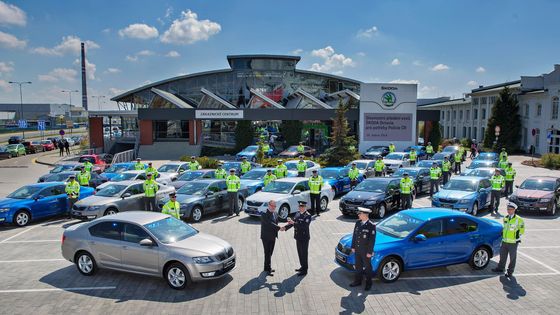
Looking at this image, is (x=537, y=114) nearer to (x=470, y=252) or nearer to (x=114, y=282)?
(x=470, y=252)

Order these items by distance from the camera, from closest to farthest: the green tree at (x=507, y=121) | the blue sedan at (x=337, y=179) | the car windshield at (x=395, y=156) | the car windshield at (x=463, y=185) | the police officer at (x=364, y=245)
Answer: the police officer at (x=364, y=245) → the car windshield at (x=463, y=185) → the blue sedan at (x=337, y=179) → the car windshield at (x=395, y=156) → the green tree at (x=507, y=121)

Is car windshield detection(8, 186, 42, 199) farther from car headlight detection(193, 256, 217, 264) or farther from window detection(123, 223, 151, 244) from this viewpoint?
car headlight detection(193, 256, 217, 264)

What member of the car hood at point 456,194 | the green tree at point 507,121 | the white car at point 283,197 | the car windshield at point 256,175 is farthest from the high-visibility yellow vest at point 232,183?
the green tree at point 507,121

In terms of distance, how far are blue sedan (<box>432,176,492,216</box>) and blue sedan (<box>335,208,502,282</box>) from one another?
16.9ft

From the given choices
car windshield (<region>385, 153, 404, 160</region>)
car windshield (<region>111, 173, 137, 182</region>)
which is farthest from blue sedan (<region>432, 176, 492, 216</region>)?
car windshield (<region>111, 173, 137, 182</region>)

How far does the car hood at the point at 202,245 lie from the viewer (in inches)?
332

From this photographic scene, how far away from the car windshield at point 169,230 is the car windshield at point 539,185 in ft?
44.6

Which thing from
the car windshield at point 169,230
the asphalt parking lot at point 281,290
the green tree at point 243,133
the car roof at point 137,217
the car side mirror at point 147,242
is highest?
the green tree at point 243,133

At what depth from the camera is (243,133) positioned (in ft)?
134

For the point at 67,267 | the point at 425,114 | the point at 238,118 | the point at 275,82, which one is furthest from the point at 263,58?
the point at 67,267

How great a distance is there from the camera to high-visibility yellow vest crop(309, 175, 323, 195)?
15328mm

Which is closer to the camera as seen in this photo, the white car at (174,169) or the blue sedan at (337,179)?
the blue sedan at (337,179)

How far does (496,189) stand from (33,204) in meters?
15.9

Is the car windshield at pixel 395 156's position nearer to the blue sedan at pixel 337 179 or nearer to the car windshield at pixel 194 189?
the blue sedan at pixel 337 179
